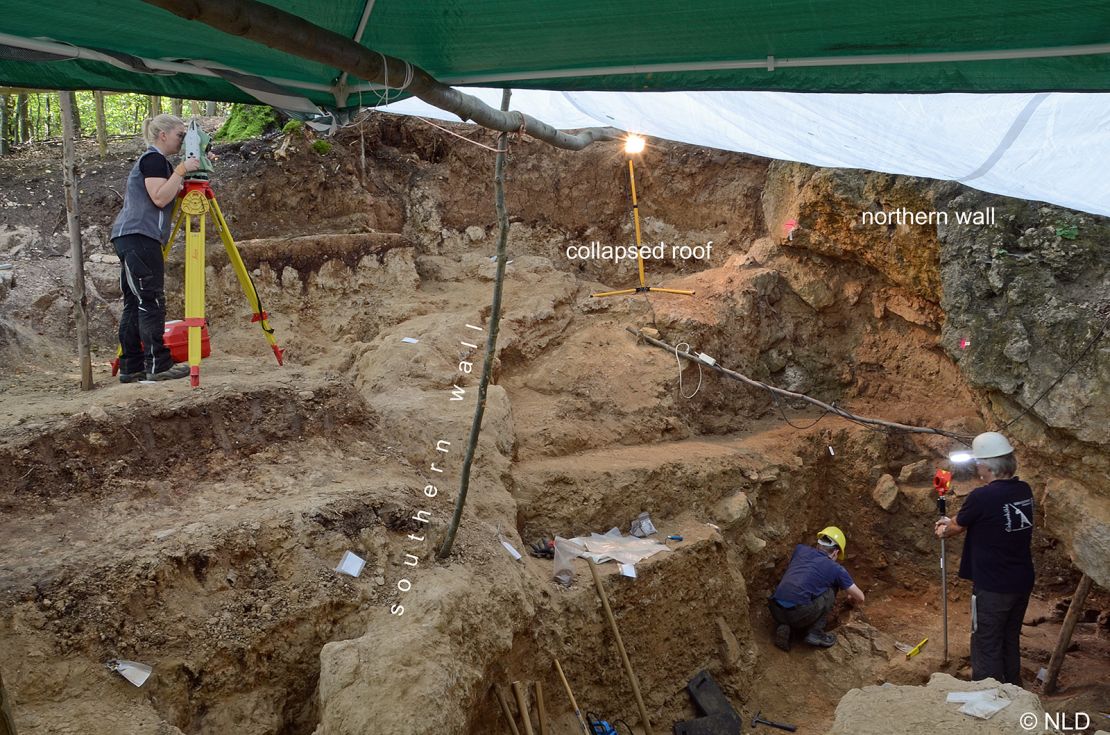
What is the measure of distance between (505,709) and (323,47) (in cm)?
335

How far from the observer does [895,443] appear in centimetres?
773

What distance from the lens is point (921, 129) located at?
11.6 ft

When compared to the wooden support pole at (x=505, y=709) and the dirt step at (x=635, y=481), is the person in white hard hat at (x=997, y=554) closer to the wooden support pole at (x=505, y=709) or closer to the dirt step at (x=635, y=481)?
the dirt step at (x=635, y=481)

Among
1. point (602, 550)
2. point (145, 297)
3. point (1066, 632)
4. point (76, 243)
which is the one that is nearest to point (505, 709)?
point (602, 550)

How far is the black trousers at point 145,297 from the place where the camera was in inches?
183

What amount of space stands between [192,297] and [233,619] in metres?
1.84

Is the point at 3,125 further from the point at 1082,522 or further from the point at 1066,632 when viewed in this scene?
the point at 1066,632

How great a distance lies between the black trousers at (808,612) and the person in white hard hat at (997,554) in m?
1.45

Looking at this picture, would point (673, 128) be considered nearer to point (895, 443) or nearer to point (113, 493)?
point (113, 493)

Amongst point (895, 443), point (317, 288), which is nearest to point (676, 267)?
point (895, 443)

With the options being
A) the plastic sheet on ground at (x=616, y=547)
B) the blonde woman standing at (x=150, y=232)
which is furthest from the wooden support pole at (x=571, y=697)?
the blonde woman standing at (x=150, y=232)

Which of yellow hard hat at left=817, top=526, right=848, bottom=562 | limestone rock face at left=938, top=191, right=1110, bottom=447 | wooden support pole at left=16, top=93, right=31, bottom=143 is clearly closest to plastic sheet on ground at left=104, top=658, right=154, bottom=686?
yellow hard hat at left=817, top=526, right=848, bottom=562

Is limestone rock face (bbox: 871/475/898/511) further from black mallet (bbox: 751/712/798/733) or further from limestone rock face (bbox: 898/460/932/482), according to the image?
black mallet (bbox: 751/712/798/733)

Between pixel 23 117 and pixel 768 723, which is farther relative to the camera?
pixel 23 117
